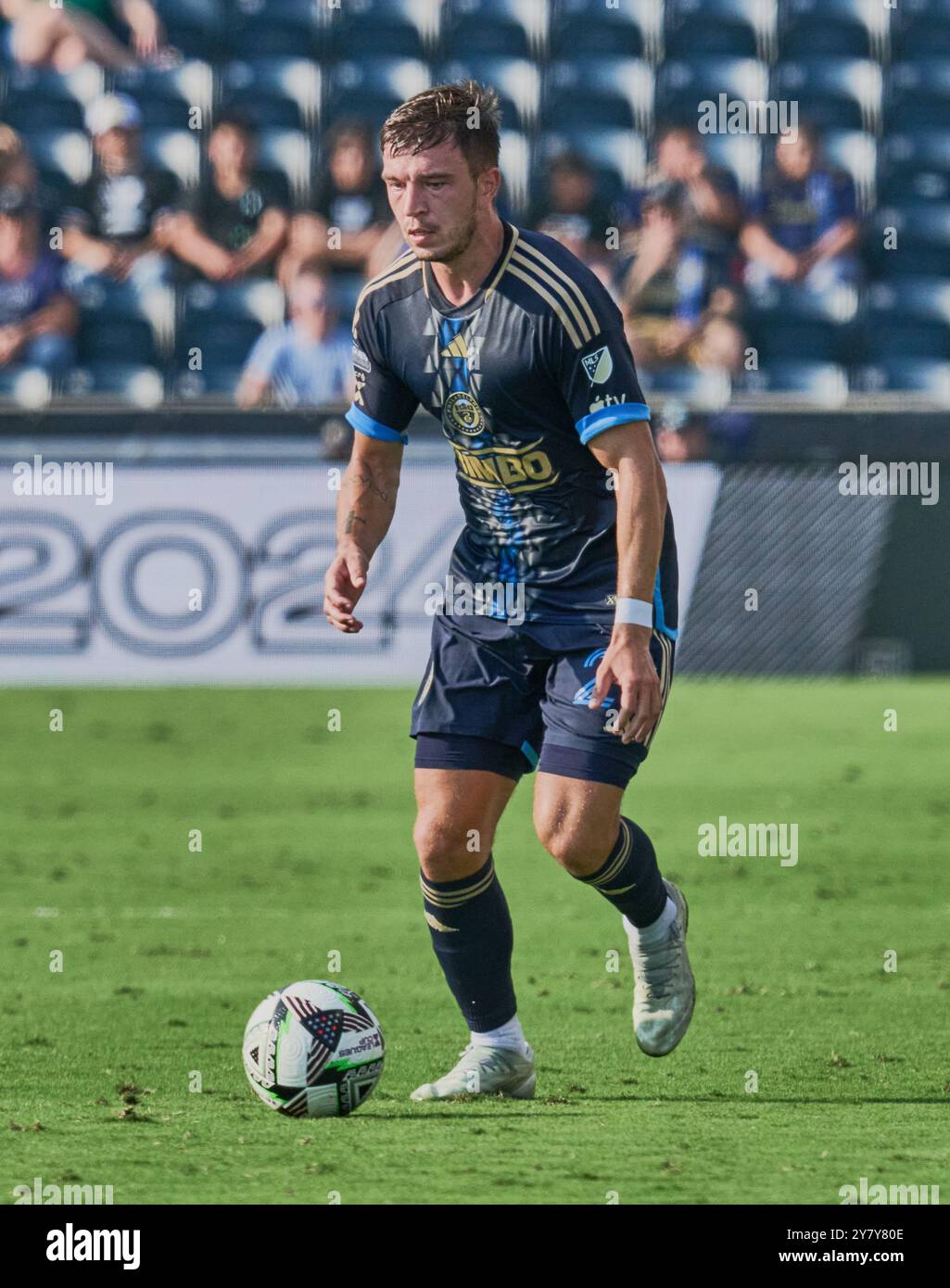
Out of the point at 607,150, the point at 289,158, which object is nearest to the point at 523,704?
the point at 289,158

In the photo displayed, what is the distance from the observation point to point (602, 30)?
56.5 ft

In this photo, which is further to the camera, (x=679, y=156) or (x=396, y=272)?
(x=679, y=156)

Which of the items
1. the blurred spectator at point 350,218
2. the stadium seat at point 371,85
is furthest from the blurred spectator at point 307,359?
the stadium seat at point 371,85

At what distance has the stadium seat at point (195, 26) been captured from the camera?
16.9 m

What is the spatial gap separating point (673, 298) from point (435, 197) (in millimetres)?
10358

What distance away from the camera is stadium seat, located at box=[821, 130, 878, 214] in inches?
645

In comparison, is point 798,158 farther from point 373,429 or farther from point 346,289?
point 373,429

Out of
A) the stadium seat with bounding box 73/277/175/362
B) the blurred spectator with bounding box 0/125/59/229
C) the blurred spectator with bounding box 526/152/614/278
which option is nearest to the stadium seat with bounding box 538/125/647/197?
the blurred spectator with bounding box 526/152/614/278

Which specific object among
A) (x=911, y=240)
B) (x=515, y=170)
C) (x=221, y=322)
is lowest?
(x=221, y=322)

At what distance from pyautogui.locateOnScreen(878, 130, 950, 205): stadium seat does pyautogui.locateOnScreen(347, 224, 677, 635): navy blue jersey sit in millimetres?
12363

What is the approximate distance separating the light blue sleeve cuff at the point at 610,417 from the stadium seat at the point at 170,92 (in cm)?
1248

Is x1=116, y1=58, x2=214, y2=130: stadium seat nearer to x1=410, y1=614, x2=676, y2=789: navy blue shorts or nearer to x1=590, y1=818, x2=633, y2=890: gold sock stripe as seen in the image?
x1=410, y1=614, x2=676, y2=789: navy blue shorts

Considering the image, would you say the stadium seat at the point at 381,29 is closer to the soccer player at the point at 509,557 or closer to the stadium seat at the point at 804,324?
the stadium seat at the point at 804,324

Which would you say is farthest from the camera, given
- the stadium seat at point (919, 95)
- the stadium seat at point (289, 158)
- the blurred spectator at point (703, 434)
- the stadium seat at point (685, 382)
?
the stadium seat at point (919, 95)
